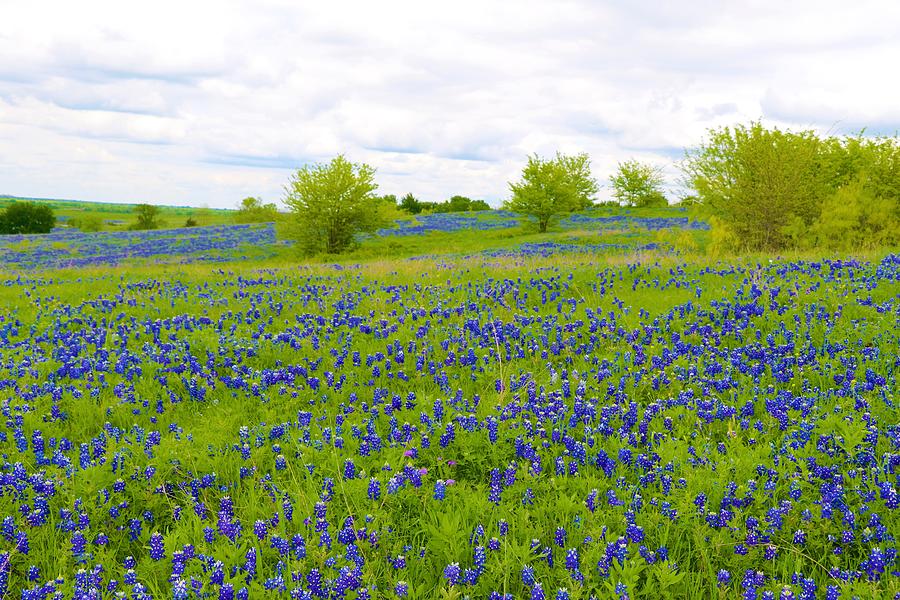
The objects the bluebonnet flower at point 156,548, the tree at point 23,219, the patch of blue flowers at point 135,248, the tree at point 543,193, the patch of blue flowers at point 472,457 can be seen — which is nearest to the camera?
the patch of blue flowers at point 472,457

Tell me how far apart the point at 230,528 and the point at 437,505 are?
50.9 inches

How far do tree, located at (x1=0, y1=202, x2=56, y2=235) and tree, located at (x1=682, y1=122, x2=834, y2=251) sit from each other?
82.1 metres

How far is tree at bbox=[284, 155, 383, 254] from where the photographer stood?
33.6 m

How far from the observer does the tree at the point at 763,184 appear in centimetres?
1983

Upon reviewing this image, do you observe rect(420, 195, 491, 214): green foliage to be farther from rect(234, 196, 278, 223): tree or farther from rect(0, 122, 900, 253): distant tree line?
rect(0, 122, 900, 253): distant tree line

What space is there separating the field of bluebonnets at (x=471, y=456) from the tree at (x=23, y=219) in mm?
81040

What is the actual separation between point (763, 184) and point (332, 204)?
23317 millimetres

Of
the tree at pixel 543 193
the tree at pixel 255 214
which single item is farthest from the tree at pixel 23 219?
A: the tree at pixel 543 193

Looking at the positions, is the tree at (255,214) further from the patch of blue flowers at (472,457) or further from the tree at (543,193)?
the patch of blue flowers at (472,457)

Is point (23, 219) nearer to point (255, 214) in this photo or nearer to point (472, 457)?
point (255, 214)

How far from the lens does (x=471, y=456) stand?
4277 millimetres

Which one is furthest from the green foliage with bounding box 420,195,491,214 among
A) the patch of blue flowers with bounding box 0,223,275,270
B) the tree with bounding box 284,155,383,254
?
the tree with bounding box 284,155,383,254

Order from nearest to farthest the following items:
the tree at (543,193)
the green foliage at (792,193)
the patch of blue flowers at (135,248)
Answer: the green foliage at (792,193) < the patch of blue flowers at (135,248) < the tree at (543,193)

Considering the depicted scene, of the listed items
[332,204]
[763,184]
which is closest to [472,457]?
[763,184]
